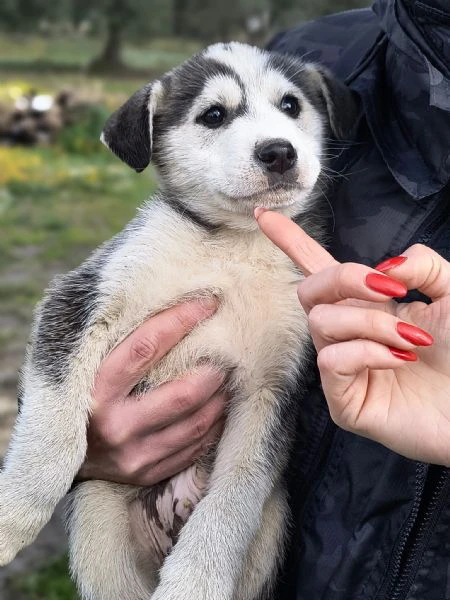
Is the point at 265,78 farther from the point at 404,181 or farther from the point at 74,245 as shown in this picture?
the point at 74,245

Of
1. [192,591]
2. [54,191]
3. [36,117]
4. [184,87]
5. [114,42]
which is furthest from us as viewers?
[114,42]

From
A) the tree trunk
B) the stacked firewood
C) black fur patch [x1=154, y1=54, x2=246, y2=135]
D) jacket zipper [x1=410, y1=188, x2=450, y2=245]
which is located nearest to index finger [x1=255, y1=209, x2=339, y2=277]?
jacket zipper [x1=410, y1=188, x2=450, y2=245]

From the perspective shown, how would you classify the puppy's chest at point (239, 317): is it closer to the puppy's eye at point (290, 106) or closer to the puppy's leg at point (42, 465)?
the puppy's leg at point (42, 465)

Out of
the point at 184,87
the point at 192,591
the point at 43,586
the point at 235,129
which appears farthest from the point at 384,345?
the point at 43,586

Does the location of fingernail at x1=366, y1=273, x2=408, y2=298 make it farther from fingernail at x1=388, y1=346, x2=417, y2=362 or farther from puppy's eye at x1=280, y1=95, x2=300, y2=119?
puppy's eye at x1=280, y1=95, x2=300, y2=119

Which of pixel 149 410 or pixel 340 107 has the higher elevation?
pixel 340 107

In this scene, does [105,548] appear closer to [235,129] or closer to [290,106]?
[235,129]

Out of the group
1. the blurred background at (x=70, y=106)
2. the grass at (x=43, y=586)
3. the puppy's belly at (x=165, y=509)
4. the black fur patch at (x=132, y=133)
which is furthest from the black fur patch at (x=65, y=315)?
the blurred background at (x=70, y=106)
